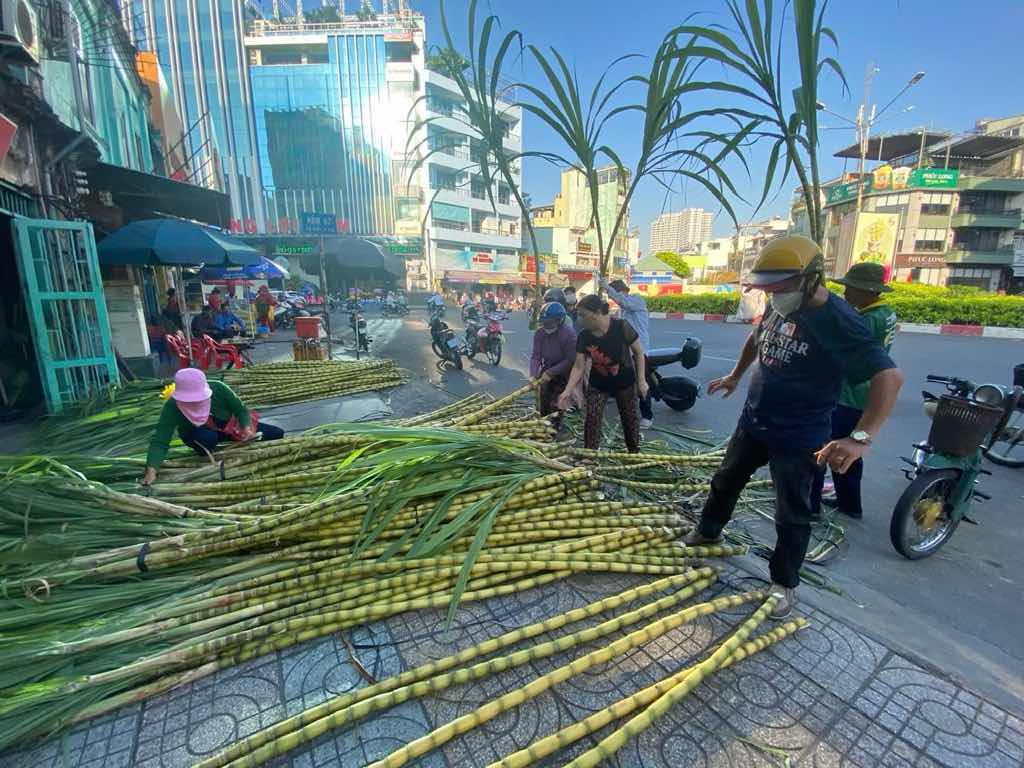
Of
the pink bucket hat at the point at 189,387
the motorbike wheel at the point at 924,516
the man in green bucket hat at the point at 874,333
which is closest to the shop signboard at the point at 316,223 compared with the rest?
the pink bucket hat at the point at 189,387

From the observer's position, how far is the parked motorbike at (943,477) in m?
2.56

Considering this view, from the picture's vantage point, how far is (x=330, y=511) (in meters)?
2.34

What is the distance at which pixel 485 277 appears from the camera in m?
43.5

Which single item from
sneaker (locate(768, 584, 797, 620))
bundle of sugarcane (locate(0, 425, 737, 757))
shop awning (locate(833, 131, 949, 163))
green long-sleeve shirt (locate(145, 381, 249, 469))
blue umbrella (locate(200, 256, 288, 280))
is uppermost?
shop awning (locate(833, 131, 949, 163))

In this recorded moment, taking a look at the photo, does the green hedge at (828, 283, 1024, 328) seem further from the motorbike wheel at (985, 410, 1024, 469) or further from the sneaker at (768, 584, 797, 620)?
the sneaker at (768, 584, 797, 620)

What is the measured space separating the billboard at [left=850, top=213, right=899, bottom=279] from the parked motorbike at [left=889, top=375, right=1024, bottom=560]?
130 ft

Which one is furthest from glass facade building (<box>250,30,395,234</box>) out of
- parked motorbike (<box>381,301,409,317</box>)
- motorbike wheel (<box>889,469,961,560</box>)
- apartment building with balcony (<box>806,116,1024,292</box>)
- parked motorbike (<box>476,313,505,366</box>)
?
motorbike wheel (<box>889,469,961,560</box>)

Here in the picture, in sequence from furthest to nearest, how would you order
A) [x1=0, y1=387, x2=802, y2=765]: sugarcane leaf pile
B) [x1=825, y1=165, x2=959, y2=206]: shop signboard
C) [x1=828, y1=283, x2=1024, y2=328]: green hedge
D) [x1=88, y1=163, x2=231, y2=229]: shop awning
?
[x1=825, y1=165, x2=959, y2=206]: shop signboard < [x1=828, y1=283, x2=1024, y2=328]: green hedge < [x1=88, y1=163, x2=231, y2=229]: shop awning < [x1=0, y1=387, x2=802, y2=765]: sugarcane leaf pile

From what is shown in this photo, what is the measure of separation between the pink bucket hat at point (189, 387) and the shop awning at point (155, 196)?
6.25 metres

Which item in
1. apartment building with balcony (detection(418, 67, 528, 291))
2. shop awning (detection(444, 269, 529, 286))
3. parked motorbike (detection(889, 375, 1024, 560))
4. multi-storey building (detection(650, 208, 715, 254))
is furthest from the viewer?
multi-storey building (detection(650, 208, 715, 254))

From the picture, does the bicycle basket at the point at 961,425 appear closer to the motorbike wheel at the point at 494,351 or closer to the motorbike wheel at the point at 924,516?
the motorbike wheel at the point at 924,516

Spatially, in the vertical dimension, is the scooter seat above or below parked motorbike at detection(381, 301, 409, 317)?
above

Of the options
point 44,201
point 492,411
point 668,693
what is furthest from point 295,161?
point 668,693

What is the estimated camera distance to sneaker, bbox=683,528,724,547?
2457mm
